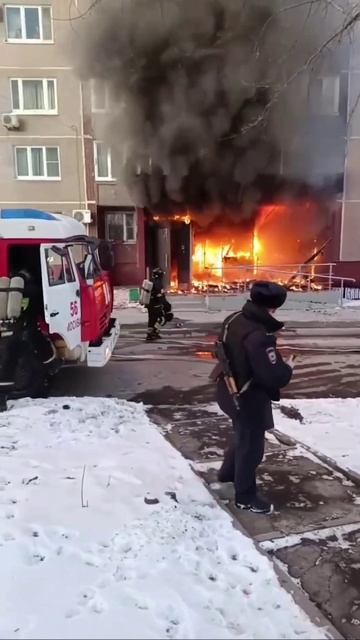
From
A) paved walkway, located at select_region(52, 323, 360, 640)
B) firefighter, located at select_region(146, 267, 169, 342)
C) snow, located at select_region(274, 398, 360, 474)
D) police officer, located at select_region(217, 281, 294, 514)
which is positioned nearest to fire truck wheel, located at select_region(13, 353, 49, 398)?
paved walkway, located at select_region(52, 323, 360, 640)

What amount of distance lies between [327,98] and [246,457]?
53.5 ft

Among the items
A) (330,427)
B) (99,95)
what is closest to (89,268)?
(330,427)

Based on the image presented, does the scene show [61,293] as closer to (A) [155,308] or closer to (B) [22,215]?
(B) [22,215]

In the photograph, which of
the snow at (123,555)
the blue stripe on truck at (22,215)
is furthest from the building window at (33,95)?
the snow at (123,555)

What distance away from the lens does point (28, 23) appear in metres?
16.4

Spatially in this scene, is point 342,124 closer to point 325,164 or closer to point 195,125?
point 325,164

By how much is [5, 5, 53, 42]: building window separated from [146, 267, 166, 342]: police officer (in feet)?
36.6

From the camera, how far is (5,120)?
1623 centimetres

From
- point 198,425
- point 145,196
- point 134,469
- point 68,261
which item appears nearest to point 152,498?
point 134,469

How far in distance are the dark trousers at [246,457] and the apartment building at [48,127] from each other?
14151mm

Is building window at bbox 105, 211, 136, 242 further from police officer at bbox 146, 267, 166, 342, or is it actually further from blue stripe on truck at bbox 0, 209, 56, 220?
blue stripe on truck at bbox 0, 209, 56, 220

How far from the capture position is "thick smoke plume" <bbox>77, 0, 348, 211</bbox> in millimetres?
14000

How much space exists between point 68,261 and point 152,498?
11.3ft

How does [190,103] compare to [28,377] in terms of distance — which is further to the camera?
[190,103]
